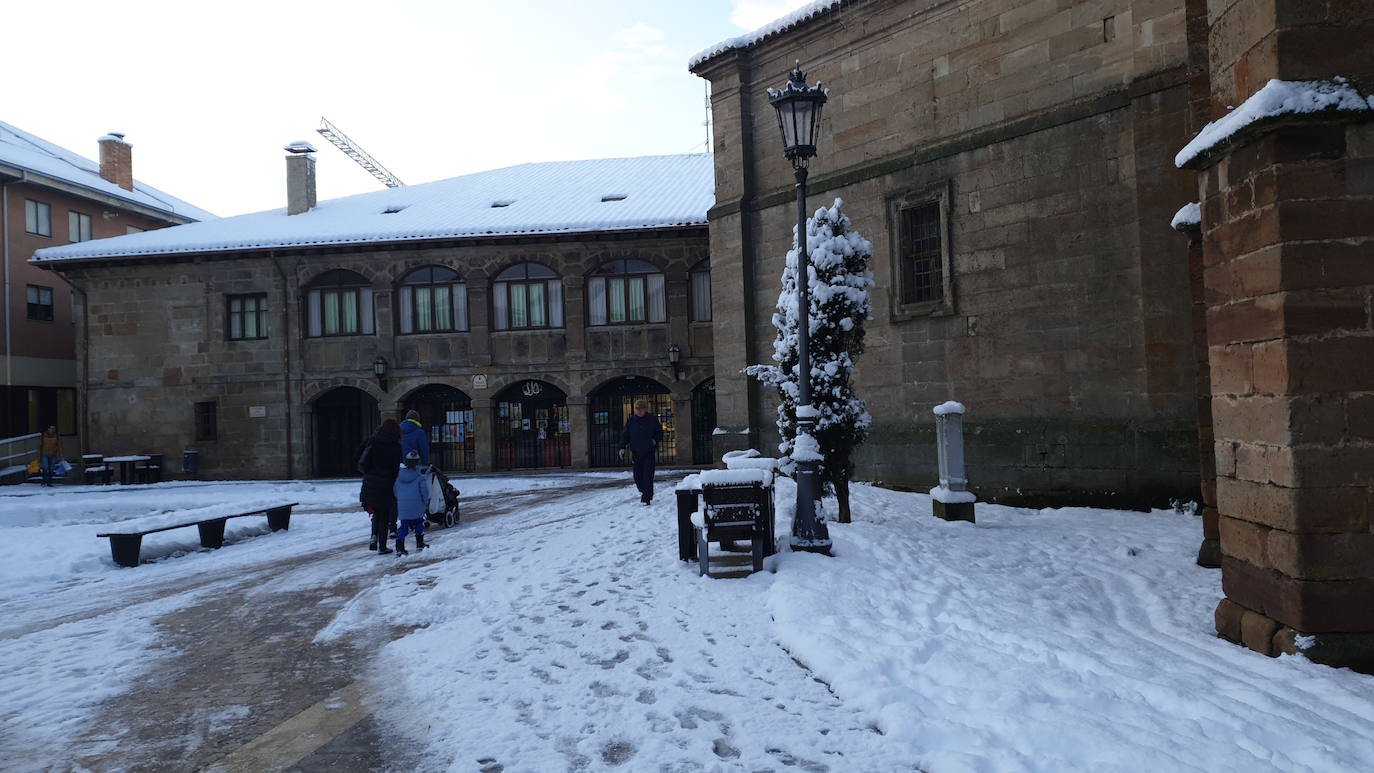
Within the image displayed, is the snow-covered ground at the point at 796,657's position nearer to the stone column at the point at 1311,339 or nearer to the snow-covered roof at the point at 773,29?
the stone column at the point at 1311,339

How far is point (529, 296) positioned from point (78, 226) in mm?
17900

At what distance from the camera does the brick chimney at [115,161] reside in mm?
31594

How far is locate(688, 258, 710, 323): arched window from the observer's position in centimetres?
2241

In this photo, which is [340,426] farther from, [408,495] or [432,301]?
[408,495]

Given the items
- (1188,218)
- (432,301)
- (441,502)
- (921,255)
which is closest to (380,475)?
(441,502)

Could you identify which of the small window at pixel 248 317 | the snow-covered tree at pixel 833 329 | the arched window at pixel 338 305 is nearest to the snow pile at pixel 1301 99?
the snow-covered tree at pixel 833 329

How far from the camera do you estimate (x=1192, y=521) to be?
955cm

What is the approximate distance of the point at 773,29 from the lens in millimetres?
15227

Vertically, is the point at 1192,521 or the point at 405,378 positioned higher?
the point at 405,378

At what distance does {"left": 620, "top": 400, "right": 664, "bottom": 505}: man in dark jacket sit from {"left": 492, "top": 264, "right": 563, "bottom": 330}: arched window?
10.5m

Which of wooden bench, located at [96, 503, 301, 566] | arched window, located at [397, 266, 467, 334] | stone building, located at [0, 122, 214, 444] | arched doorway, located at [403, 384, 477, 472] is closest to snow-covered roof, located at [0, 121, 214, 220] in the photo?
stone building, located at [0, 122, 214, 444]

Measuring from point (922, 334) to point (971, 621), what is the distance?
795 cm

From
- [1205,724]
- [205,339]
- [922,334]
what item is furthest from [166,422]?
[1205,724]

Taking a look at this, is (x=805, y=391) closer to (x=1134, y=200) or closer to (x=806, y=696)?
(x=806, y=696)
